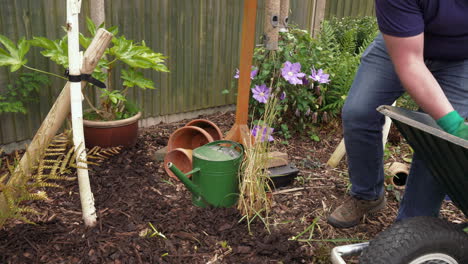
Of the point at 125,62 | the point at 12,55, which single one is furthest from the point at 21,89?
the point at 125,62

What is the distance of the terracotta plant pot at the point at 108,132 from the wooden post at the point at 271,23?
113 centimetres

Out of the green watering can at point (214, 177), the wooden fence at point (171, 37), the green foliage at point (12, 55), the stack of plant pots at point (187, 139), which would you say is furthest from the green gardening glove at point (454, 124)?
the wooden fence at point (171, 37)

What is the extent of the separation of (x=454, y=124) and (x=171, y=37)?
2737 mm

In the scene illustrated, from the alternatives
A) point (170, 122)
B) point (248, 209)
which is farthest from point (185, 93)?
point (248, 209)

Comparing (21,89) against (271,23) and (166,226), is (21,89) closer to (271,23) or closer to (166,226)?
(166,226)

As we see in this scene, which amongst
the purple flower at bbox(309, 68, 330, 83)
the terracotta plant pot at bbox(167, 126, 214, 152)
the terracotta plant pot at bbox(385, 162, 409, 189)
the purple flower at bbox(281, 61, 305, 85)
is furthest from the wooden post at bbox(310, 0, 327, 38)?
the terracotta plant pot at bbox(167, 126, 214, 152)

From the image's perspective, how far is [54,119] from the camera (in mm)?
1879

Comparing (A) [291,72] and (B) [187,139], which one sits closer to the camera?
(B) [187,139]

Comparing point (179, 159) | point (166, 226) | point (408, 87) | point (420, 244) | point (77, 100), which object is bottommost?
point (166, 226)

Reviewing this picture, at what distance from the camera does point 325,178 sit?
2.84 metres

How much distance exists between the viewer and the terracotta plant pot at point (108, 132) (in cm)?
266

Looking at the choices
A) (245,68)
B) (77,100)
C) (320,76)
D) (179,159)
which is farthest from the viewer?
(320,76)

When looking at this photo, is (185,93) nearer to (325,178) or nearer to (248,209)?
Result: (325,178)

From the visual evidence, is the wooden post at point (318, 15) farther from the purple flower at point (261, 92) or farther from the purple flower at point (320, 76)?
the purple flower at point (261, 92)
